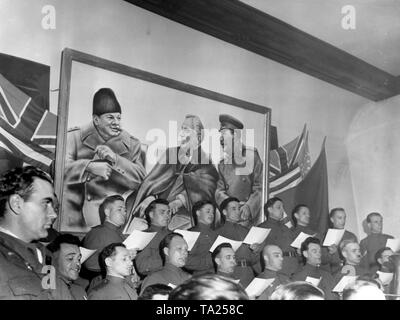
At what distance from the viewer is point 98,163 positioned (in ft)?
8.86

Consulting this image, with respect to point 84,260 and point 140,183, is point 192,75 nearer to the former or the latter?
point 140,183

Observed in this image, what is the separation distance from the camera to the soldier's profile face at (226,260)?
9.75 ft

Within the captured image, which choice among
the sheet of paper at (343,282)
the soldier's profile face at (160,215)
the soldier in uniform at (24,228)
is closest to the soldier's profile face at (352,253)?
the sheet of paper at (343,282)

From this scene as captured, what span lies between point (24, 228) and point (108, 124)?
83 cm

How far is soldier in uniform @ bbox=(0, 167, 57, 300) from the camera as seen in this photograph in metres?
2.04

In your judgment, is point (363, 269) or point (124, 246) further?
point (363, 269)

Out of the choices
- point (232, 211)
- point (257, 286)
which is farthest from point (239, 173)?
point (257, 286)

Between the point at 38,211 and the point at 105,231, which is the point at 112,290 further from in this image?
the point at 38,211

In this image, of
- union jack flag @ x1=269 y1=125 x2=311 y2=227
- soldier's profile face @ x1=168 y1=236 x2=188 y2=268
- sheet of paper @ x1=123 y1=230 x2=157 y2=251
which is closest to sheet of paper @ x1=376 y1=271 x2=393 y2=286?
union jack flag @ x1=269 y1=125 x2=311 y2=227

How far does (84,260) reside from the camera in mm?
2535

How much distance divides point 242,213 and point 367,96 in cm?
166

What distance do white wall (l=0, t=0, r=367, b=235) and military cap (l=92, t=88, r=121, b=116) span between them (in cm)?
22

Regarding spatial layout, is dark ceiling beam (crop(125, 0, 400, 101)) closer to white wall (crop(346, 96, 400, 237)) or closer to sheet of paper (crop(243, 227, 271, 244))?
white wall (crop(346, 96, 400, 237))
